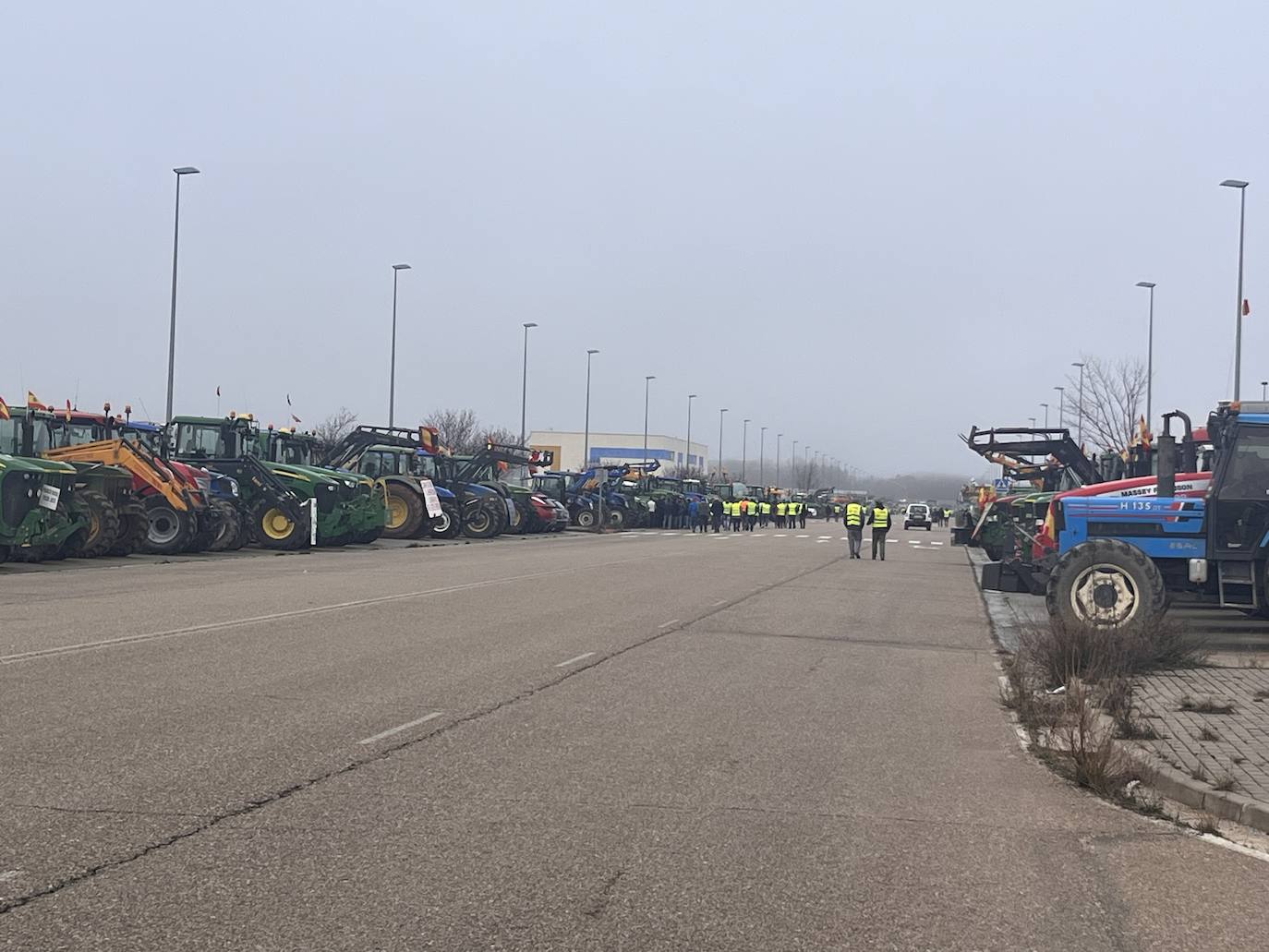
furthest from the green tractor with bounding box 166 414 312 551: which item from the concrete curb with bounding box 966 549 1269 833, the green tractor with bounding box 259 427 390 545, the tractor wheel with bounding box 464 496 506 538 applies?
the concrete curb with bounding box 966 549 1269 833

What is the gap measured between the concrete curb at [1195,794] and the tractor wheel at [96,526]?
67.4ft

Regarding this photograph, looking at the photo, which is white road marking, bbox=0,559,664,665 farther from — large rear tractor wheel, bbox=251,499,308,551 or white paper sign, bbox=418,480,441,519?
white paper sign, bbox=418,480,441,519

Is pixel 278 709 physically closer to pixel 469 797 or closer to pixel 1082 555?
pixel 469 797

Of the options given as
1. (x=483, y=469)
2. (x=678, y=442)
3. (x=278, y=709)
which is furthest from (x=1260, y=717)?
(x=678, y=442)

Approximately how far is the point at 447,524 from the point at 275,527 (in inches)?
413

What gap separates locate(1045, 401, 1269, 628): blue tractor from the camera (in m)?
16.1

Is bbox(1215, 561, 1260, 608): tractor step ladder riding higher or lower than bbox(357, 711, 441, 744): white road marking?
higher

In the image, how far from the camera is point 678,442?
178 meters

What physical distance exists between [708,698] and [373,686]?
8.84 ft

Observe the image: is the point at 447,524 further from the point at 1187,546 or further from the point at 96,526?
the point at 1187,546

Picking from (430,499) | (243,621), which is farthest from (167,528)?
(243,621)

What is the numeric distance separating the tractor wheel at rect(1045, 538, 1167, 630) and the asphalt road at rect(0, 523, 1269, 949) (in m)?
2.69

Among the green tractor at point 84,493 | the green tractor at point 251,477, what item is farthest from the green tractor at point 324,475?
the green tractor at point 84,493

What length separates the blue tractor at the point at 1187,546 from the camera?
16141 mm
